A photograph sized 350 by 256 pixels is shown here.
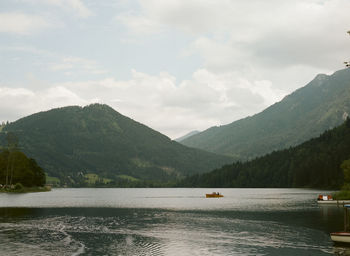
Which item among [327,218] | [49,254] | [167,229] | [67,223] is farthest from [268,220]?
[49,254]

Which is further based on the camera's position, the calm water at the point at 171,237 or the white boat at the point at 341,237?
the white boat at the point at 341,237

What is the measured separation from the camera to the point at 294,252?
5375 cm

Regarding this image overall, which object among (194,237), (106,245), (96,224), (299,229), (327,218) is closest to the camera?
(106,245)

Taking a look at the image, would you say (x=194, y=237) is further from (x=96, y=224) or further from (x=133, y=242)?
(x=96, y=224)

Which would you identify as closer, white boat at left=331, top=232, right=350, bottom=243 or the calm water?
the calm water

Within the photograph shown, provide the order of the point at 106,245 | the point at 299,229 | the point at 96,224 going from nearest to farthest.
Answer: the point at 106,245, the point at 299,229, the point at 96,224

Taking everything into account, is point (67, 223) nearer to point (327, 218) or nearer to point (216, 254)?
point (216, 254)

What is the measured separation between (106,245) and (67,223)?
3184 centimetres

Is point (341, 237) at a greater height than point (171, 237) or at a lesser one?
greater

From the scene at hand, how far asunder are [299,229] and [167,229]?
2377cm

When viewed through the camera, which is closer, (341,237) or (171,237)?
(341,237)

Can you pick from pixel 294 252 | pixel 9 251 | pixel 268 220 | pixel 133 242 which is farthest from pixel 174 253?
pixel 268 220

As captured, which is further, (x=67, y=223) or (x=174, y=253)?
(x=67, y=223)

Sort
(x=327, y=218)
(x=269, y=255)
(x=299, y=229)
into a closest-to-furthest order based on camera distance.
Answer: (x=269, y=255), (x=299, y=229), (x=327, y=218)
